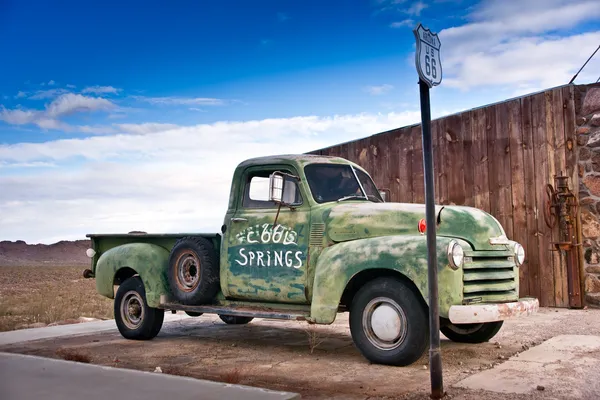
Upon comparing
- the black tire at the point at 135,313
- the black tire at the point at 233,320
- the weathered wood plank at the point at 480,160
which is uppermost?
the weathered wood plank at the point at 480,160

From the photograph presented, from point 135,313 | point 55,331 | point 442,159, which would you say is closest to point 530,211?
point 442,159

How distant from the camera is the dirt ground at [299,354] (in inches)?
215

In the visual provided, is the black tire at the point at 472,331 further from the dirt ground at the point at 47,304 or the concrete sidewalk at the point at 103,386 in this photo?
the dirt ground at the point at 47,304

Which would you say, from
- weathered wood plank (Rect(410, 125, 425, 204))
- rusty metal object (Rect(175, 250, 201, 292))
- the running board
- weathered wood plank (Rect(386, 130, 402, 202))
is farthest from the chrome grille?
weathered wood plank (Rect(386, 130, 402, 202))

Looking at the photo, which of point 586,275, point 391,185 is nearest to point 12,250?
point 391,185

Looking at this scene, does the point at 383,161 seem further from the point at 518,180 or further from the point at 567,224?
the point at 567,224

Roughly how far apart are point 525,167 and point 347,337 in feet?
14.4

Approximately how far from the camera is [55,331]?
9359 millimetres

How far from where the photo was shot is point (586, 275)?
989 centimetres

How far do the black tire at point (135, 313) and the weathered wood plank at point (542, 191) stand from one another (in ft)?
19.3

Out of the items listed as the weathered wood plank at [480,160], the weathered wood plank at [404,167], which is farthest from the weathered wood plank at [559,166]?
the weathered wood plank at [404,167]

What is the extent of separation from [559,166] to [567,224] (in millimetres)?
921

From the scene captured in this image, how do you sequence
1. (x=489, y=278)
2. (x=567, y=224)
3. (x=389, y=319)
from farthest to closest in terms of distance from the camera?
(x=567, y=224) < (x=489, y=278) < (x=389, y=319)

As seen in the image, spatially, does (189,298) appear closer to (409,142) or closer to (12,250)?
(409,142)
